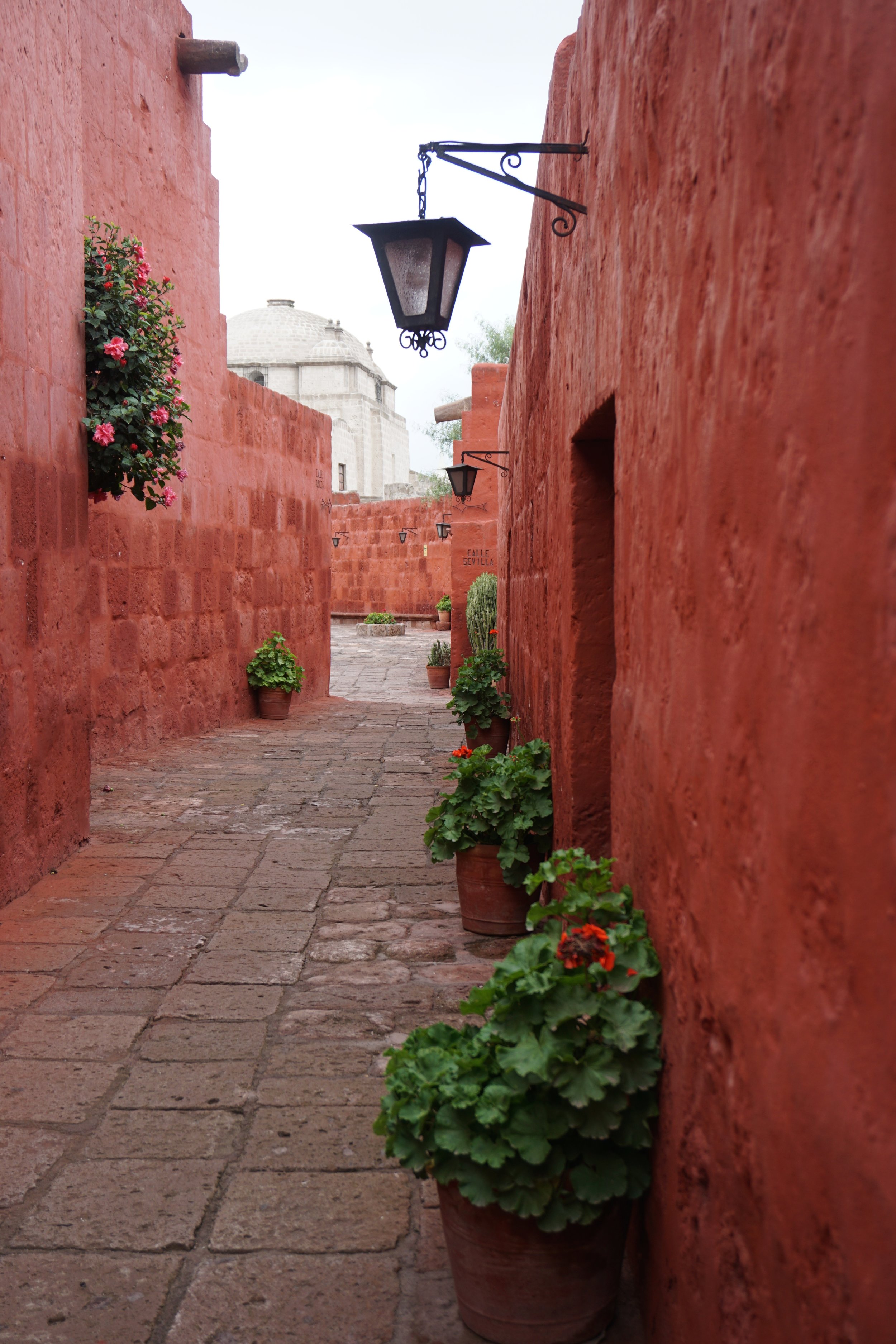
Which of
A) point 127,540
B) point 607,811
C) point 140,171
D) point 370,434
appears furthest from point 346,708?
point 370,434

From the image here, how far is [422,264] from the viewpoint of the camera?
3977 millimetres

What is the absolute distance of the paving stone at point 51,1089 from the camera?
2.59 m

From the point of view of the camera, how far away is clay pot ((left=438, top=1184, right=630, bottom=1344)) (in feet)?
5.85

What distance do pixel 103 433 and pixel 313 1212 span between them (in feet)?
12.7

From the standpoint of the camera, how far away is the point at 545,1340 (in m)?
1.82

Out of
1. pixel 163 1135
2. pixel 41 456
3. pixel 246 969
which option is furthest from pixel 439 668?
pixel 163 1135

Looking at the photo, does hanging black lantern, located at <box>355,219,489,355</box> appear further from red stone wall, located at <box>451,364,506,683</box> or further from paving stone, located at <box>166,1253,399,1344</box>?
red stone wall, located at <box>451,364,506,683</box>

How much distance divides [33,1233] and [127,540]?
235 inches

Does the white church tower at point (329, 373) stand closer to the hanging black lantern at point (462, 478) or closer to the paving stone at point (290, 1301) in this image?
the hanging black lantern at point (462, 478)

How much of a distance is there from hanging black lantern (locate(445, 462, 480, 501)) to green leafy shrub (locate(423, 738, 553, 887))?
6.54m

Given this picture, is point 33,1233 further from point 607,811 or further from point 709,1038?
point 607,811

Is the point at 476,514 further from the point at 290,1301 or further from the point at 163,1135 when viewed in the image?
the point at 290,1301

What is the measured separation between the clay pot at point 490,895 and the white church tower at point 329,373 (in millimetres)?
38125

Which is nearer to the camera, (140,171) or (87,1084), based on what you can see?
(87,1084)
